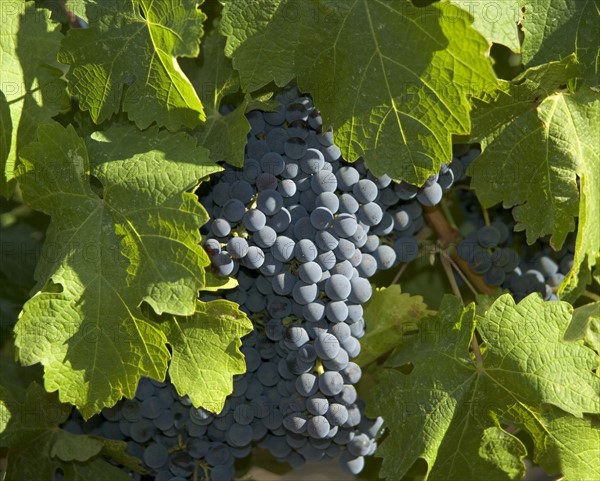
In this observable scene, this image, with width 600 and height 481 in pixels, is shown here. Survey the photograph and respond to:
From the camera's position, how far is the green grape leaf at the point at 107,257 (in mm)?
1042

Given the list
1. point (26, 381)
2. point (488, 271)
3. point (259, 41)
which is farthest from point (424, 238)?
point (26, 381)

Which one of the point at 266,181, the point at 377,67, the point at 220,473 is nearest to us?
the point at 377,67

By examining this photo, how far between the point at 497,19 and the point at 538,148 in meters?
0.21

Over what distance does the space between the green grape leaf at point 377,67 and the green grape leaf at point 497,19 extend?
69 millimetres

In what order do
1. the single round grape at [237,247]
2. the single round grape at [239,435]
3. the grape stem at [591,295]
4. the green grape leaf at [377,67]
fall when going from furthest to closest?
1. the grape stem at [591,295]
2. the single round grape at [239,435]
3. the single round grape at [237,247]
4. the green grape leaf at [377,67]

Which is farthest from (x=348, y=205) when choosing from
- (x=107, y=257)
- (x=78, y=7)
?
(x=78, y=7)

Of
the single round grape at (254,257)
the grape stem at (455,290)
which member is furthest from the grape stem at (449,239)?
the single round grape at (254,257)

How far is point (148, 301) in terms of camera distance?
103 centimetres

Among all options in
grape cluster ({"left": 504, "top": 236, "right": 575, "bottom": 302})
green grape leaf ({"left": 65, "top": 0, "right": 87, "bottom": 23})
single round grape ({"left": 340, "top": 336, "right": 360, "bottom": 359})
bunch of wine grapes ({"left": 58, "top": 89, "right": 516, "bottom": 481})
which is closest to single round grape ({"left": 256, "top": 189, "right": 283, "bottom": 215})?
bunch of wine grapes ({"left": 58, "top": 89, "right": 516, "bottom": 481})

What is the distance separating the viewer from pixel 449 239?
1.32 m

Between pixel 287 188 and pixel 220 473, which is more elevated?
pixel 287 188

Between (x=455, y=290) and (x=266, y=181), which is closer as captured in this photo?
(x=266, y=181)

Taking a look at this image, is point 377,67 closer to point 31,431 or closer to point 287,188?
point 287,188

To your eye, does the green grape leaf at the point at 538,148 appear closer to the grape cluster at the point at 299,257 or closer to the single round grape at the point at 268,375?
the grape cluster at the point at 299,257
